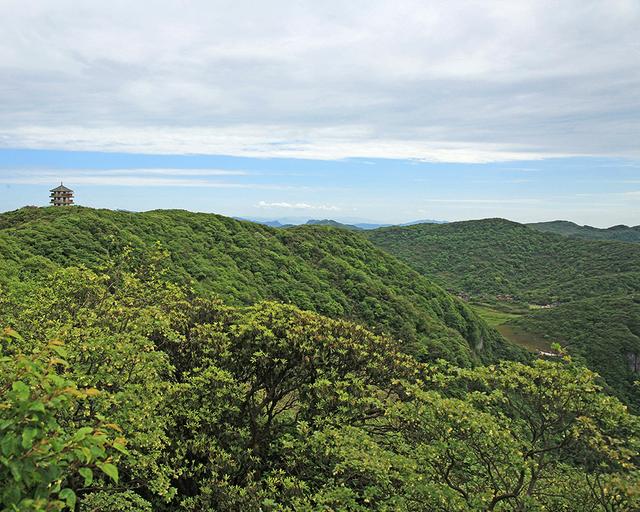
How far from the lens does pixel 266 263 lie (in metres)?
62.2

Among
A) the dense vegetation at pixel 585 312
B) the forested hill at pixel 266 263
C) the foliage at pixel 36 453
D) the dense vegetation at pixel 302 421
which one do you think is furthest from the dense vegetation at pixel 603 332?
the foliage at pixel 36 453

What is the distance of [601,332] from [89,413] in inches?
5066

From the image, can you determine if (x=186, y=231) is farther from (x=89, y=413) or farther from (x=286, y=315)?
(x=89, y=413)

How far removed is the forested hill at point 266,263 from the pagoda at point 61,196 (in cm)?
2703

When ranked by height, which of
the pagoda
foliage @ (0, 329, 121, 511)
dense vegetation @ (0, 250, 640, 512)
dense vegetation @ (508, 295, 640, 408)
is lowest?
dense vegetation @ (508, 295, 640, 408)

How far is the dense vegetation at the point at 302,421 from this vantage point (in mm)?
13242

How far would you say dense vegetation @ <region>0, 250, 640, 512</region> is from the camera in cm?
1324

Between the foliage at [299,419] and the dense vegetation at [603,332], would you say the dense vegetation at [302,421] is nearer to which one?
the foliage at [299,419]

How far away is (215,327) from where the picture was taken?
19312mm

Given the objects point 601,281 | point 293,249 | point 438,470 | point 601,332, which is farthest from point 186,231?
point 601,281

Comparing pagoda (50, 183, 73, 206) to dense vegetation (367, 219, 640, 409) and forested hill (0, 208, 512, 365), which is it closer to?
forested hill (0, 208, 512, 365)

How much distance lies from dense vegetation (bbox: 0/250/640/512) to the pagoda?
75184 millimetres

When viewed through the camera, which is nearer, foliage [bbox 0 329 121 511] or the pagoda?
foliage [bbox 0 329 121 511]

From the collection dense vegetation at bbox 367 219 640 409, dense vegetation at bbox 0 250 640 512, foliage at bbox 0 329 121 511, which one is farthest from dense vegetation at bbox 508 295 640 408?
foliage at bbox 0 329 121 511
